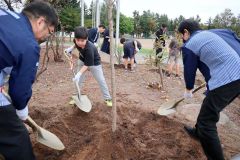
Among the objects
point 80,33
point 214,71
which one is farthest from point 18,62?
point 80,33

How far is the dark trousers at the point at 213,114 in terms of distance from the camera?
3.82 m

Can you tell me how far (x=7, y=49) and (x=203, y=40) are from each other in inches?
88.1

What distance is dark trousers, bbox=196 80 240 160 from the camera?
3.82 meters

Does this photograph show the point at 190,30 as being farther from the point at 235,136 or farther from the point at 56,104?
the point at 56,104

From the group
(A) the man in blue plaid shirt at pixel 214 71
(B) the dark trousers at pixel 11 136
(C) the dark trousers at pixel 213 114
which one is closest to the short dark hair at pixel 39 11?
(B) the dark trousers at pixel 11 136

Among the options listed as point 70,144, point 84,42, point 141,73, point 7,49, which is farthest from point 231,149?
point 141,73

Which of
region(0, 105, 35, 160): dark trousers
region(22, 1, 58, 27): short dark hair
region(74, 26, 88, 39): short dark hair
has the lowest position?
region(0, 105, 35, 160): dark trousers

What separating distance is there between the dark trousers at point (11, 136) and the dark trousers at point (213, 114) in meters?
2.04

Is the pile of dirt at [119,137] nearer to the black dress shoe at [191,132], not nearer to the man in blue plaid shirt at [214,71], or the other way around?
the black dress shoe at [191,132]

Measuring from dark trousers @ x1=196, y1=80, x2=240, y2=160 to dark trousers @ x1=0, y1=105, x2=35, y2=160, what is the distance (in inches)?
80.4

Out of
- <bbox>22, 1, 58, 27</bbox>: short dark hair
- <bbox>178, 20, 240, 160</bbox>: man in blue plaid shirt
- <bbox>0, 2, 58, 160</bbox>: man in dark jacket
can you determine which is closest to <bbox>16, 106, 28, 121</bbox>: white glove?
<bbox>0, 2, 58, 160</bbox>: man in dark jacket

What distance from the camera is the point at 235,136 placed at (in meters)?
5.31

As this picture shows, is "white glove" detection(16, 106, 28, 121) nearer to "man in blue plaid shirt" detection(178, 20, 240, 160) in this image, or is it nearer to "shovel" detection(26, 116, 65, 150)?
"shovel" detection(26, 116, 65, 150)

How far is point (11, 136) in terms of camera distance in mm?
2791
